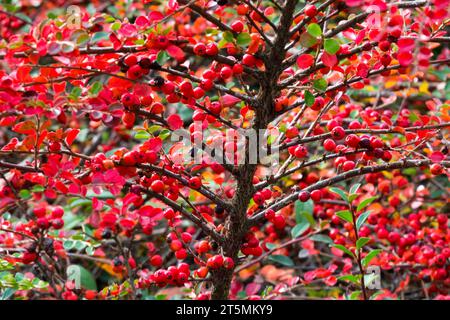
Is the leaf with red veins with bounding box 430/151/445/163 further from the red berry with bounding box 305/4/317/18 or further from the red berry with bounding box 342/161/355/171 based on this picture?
the red berry with bounding box 305/4/317/18

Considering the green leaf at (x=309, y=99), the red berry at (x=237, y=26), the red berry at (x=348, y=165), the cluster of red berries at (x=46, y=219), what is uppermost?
the red berry at (x=237, y=26)

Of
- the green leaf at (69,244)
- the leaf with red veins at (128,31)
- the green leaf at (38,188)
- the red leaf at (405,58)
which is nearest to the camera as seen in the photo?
the red leaf at (405,58)

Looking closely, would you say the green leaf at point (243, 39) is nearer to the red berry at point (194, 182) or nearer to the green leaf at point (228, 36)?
the green leaf at point (228, 36)

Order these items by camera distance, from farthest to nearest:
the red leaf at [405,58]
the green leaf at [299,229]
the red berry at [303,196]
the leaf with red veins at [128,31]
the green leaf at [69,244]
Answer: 1. the green leaf at [299,229]
2. the green leaf at [69,244]
3. the red berry at [303,196]
4. the leaf with red veins at [128,31]
5. the red leaf at [405,58]

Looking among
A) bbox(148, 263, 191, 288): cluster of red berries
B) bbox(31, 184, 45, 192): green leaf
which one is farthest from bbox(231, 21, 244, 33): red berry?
bbox(31, 184, 45, 192): green leaf

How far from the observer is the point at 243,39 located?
5.65 ft

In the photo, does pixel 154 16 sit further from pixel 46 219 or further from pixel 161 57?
pixel 46 219

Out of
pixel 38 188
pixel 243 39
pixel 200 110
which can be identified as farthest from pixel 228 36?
pixel 38 188

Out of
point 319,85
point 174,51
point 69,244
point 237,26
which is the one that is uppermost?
point 237,26

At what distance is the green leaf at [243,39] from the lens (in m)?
1.72

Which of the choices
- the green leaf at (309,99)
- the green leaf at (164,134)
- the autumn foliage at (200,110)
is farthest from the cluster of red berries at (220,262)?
the green leaf at (309,99)

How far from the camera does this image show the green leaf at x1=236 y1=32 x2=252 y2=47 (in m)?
1.72

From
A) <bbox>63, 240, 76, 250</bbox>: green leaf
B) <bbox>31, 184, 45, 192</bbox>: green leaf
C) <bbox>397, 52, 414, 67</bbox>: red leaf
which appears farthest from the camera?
<bbox>63, 240, 76, 250</bbox>: green leaf

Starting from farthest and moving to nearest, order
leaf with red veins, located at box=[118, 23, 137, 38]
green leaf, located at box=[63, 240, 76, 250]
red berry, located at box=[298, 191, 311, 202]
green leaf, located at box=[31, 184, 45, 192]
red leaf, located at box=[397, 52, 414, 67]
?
green leaf, located at box=[63, 240, 76, 250] < green leaf, located at box=[31, 184, 45, 192] < red berry, located at box=[298, 191, 311, 202] < leaf with red veins, located at box=[118, 23, 137, 38] < red leaf, located at box=[397, 52, 414, 67]
